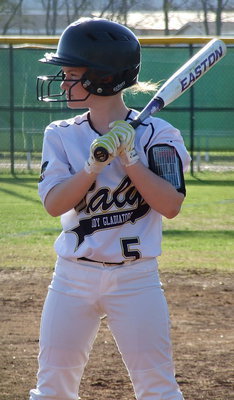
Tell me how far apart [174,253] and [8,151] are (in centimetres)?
741

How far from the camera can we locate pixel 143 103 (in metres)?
15.2

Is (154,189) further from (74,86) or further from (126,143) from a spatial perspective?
(74,86)

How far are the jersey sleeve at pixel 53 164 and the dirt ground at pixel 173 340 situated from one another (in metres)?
1.51

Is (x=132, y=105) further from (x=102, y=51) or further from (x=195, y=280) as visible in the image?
(x=102, y=51)

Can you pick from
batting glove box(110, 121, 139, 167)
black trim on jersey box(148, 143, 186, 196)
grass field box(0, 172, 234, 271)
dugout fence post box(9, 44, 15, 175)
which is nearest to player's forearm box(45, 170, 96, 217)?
batting glove box(110, 121, 139, 167)

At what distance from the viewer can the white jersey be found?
3.10 metres

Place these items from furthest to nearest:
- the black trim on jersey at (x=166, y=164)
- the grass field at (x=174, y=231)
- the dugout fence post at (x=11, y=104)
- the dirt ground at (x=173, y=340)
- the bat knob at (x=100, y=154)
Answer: the dugout fence post at (x=11, y=104) < the grass field at (x=174, y=231) < the dirt ground at (x=173, y=340) < the black trim on jersey at (x=166, y=164) < the bat knob at (x=100, y=154)

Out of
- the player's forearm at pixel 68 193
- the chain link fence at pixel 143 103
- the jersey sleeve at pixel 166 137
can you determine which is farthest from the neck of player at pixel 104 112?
the chain link fence at pixel 143 103

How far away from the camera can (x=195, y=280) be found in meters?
A: 7.11

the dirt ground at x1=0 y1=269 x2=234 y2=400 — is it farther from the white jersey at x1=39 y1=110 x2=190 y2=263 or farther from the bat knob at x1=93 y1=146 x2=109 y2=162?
the bat knob at x1=93 y1=146 x2=109 y2=162

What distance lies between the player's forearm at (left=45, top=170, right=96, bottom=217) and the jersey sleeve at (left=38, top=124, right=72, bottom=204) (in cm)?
3

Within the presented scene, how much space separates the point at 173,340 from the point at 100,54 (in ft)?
8.50

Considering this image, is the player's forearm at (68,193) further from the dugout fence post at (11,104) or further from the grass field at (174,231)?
the dugout fence post at (11,104)

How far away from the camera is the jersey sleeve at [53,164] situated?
3.15 m
